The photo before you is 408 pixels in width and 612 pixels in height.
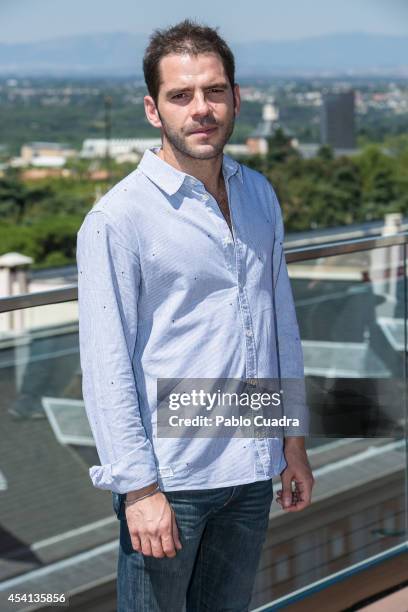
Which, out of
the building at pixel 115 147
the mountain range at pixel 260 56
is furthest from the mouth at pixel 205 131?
the mountain range at pixel 260 56

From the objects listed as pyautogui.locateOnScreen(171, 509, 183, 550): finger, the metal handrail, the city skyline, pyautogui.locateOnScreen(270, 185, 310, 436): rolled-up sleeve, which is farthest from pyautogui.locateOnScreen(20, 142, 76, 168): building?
pyautogui.locateOnScreen(171, 509, 183, 550): finger

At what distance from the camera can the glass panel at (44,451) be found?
8.23ft

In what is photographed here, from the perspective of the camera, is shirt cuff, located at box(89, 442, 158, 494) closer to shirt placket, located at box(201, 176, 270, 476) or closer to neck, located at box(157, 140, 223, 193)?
shirt placket, located at box(201, 176, 270, 476)

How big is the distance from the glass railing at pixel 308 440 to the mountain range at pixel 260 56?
113759 mm

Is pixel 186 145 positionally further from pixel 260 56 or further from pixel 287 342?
pixel 260 56

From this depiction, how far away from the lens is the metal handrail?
2064 mm

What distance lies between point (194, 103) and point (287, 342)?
0.43 m

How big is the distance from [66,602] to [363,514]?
1093mm

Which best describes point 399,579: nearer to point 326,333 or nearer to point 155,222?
point 326,333

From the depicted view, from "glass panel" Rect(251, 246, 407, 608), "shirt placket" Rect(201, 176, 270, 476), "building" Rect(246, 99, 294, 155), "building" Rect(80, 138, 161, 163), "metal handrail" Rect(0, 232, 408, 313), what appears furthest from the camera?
"building" Rect(80, 138, 161, 163)

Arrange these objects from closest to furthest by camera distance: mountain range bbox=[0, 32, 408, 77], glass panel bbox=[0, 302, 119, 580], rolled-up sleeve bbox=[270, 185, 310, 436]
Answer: rolled-up sleeve bbox=[270, 185, 310, 436] → glass panel bbox=[0, 302, 119, 580] → mountain range bbox=[0, 32, 408, 77]

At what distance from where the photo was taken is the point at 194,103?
4.87ft

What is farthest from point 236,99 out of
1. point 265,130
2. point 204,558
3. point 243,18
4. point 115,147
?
point 243,18

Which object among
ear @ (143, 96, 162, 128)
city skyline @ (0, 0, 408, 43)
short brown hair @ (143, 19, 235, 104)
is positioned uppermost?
city skyline @ (0, 0, 408, 43)
